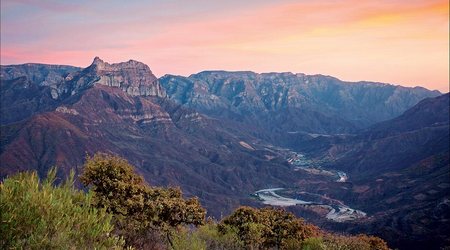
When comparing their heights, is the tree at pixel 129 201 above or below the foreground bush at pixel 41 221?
below

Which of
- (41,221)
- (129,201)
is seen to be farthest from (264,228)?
(41,221)

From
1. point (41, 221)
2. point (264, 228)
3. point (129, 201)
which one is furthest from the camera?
point (264, 228)

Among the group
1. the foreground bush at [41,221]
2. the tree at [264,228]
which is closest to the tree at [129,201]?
the tree at [264,228]

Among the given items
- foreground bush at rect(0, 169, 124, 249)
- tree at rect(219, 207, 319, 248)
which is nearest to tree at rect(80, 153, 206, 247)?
tree at rect(219, 207, 319, 248)

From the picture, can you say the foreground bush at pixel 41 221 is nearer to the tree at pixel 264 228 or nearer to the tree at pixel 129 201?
the tree at pixel 129 201

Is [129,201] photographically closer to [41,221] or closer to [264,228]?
[41,221]

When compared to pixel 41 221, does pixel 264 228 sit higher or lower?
lower
